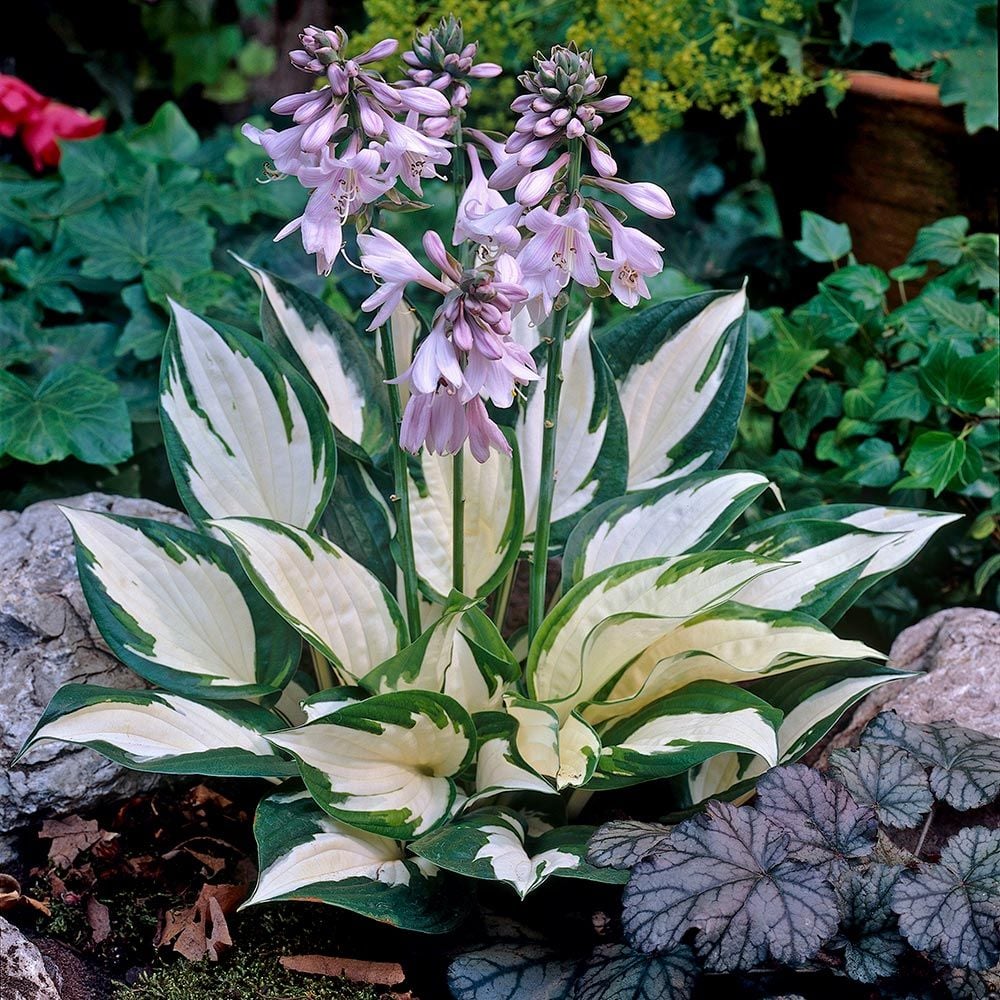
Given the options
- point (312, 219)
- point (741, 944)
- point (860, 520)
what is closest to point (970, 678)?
point (860, 520)

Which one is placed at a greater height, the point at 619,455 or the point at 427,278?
the point at 427,278

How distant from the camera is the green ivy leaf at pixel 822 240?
2.37 metres

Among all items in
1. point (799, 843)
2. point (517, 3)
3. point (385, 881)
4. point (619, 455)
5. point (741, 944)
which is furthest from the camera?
point (517, 3)

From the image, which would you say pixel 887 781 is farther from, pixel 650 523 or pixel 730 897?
pixel 650 523

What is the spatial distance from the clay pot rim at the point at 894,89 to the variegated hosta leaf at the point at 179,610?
1.94 m

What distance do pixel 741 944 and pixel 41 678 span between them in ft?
3.54

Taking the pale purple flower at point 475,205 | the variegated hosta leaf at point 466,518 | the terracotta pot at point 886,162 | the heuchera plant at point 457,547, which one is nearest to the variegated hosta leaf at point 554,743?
the heuchera plant at point 457,547

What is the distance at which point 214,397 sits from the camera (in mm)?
1703

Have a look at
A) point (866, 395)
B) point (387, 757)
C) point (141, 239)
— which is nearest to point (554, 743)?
point (387, 757)

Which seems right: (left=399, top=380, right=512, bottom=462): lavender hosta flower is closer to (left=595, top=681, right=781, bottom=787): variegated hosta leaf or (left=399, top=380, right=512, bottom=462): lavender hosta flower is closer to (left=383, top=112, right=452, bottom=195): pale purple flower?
(left=383, top=112, right=452, bottom=195): pale purple flower

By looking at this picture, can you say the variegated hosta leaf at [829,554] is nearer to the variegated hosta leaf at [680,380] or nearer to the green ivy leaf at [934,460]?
the variegated hosta leaf at [680,380]

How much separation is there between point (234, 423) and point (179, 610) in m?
0.30

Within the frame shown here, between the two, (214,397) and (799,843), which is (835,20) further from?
(799,843)

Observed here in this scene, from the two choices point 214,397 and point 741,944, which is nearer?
point 741,944
